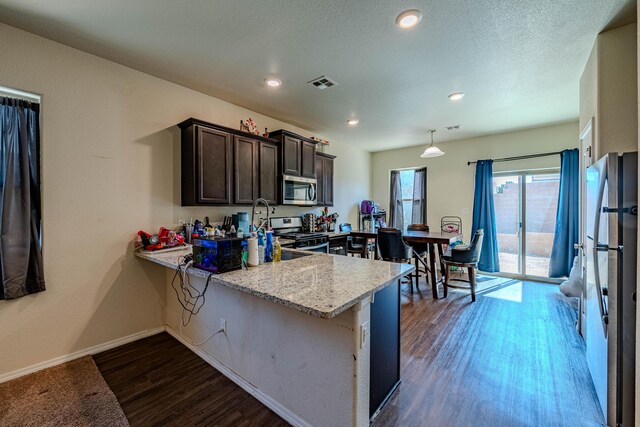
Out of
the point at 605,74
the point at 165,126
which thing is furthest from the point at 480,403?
the point at 165,126

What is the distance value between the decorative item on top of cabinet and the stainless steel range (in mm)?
768

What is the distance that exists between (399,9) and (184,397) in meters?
3.00

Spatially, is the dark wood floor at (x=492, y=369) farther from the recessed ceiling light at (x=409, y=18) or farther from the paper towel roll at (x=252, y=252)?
the recessed ceiling light at (x=409, y=18)

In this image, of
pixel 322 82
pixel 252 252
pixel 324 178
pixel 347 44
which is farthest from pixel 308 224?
pixel 347 44

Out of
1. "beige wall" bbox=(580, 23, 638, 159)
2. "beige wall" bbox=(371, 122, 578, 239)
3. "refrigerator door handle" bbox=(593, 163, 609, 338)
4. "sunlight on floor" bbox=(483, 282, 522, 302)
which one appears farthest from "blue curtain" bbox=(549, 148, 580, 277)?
"refrigerator door handle" bbox=(593, 163, 609, 338)

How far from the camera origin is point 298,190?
159 inches

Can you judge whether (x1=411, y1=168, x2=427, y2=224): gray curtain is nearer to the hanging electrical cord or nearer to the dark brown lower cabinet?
the dark brown lower cabinet

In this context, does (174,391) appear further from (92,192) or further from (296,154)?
(296,154)

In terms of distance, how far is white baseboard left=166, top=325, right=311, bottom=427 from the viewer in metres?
1.56

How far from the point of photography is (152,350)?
7.95ft

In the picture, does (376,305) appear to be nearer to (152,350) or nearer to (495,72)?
(152,350)

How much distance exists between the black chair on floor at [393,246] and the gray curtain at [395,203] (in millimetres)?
2245

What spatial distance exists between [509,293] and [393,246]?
1907 millimetres

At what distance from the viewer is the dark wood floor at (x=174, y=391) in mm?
1620
